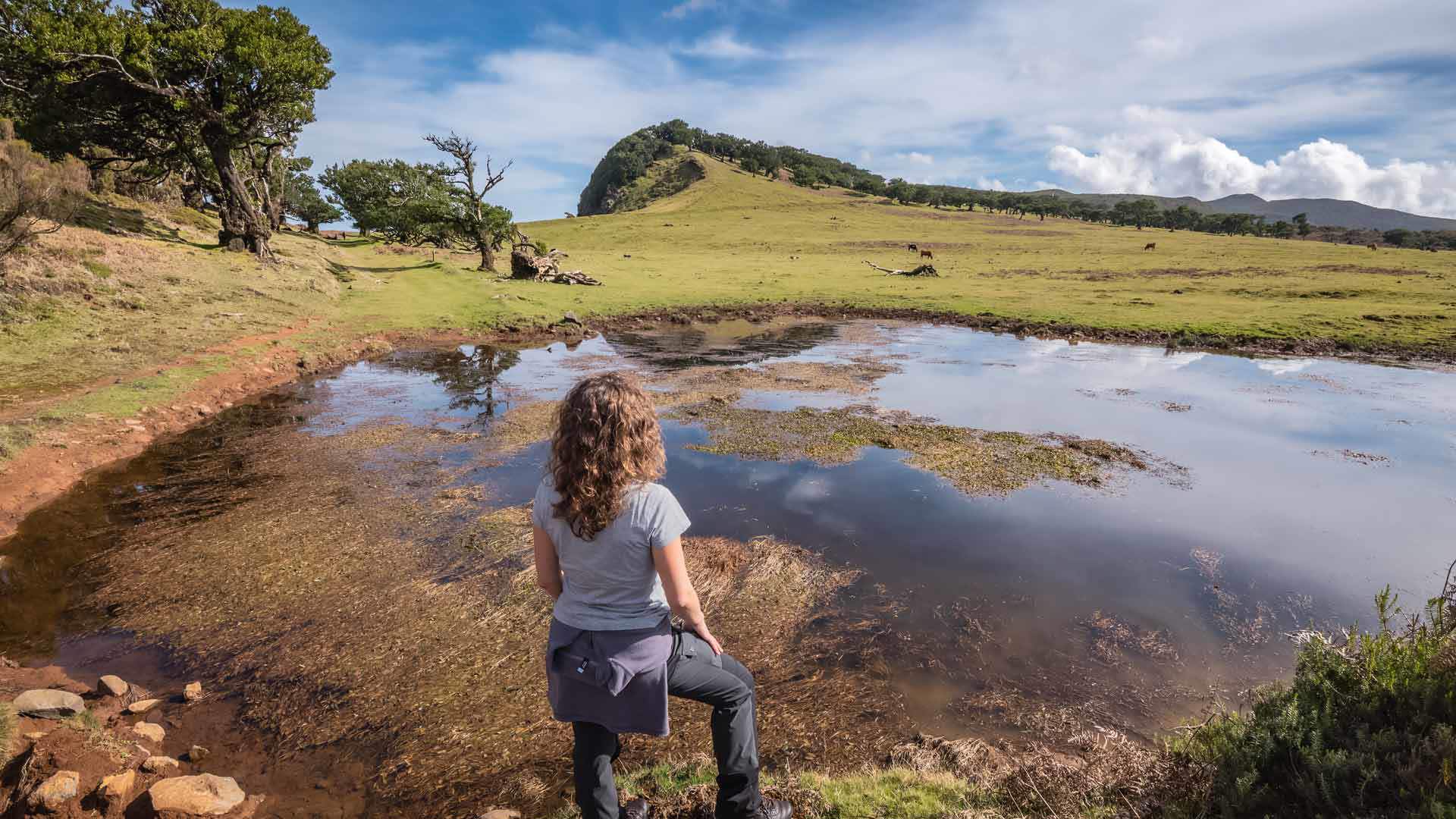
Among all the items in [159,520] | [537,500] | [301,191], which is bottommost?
[159,520]

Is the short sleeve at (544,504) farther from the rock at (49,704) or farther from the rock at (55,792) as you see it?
the rock at (49,704)

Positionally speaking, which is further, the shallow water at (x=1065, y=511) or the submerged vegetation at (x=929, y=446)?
the submerged vegetation at (x=929, y=446)

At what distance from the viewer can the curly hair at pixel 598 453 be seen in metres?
3.07

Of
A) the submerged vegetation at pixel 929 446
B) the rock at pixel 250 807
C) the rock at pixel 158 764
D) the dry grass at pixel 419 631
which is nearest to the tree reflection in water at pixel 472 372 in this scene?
the submerged vegetation at pixel 929 446

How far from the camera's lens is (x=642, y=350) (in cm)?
2491

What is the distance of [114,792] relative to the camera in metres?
4.02

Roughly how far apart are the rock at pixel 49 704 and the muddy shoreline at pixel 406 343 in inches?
212

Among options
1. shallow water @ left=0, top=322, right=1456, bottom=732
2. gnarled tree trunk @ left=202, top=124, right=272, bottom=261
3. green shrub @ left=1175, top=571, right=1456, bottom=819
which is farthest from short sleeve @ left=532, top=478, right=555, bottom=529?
gnarled tree trunk @ left=202, top=124, right=272, bottom=261

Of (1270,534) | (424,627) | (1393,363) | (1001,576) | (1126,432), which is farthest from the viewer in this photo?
(1393,363)

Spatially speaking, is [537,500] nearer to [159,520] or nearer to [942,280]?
[159,520]

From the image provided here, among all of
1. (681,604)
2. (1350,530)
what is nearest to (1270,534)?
(1350,530)

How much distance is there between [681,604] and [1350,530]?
12.1 meters

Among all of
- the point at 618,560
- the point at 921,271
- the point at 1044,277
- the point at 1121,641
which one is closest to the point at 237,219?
the point at 618,560

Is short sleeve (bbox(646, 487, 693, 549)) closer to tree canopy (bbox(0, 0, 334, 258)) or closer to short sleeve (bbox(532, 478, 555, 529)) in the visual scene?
short sleeve (bbox(532, 478, 555, 529))
